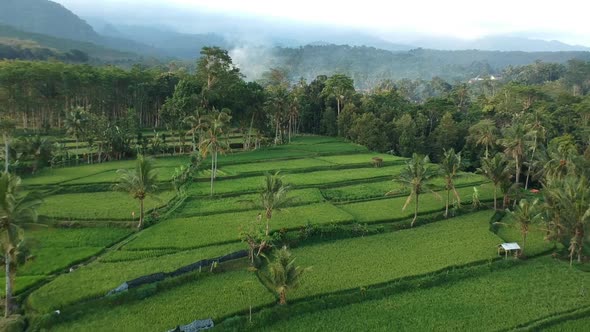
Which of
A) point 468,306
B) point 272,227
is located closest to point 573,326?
point 468,306

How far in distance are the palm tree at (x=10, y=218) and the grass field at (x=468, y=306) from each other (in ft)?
38.9

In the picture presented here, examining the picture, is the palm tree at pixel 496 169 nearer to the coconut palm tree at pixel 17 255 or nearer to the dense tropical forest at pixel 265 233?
the dense tropical forest at pixel 265 233

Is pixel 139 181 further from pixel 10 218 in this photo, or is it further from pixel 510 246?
pixel 510 246

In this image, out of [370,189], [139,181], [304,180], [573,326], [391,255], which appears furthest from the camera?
[304,180]

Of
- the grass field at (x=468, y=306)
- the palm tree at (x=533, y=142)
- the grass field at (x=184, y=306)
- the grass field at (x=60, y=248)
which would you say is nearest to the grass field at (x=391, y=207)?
the palm tree at (x=533, y=142)

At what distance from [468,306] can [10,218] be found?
845 inches

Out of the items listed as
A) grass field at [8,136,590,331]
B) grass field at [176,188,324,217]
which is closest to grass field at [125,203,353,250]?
grass field at [8,136,590,331]

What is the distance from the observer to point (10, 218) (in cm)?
1966

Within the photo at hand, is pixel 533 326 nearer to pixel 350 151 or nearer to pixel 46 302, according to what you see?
pixel 46 302

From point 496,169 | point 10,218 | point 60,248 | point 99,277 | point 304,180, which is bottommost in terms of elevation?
point 60,248

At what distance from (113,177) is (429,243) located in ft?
92.3

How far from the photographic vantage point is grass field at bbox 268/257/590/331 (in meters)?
20.6

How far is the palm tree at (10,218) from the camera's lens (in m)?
19.4

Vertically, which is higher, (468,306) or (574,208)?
(574,208)
